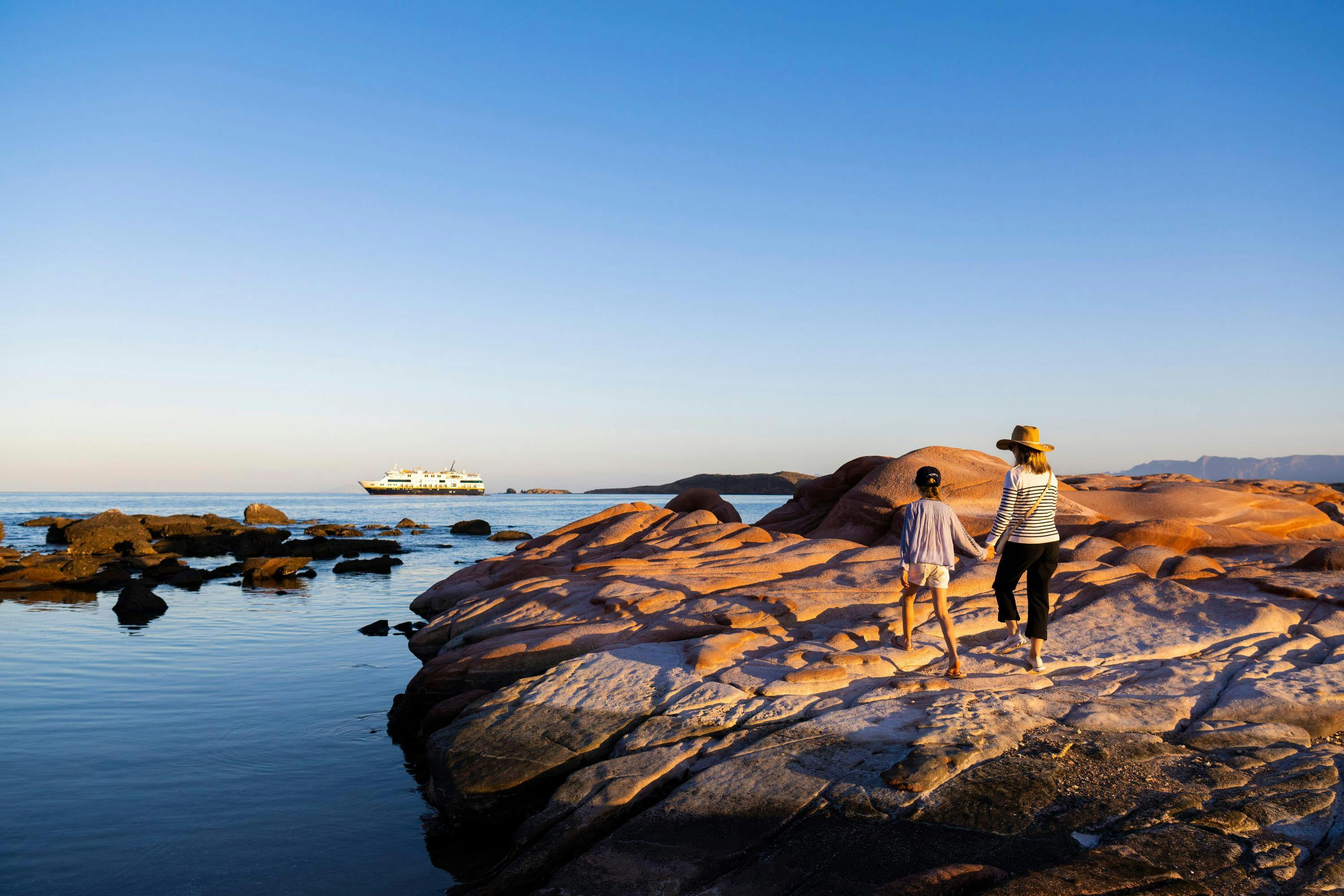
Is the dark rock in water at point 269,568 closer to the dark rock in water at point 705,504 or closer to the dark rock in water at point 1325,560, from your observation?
the dark rock in water at point 705,504

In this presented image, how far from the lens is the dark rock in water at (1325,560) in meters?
11.5

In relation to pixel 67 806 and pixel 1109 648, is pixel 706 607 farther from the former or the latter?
pixel 67 806

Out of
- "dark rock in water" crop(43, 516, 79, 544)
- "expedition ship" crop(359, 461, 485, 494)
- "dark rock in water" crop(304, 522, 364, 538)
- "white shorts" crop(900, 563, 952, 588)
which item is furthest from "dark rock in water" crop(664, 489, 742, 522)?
"expedition ship" crop(359, 461, 485, 494)

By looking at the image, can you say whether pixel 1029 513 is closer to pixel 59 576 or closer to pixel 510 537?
pixel 59 576

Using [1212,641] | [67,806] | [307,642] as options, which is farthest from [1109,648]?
[307,642]

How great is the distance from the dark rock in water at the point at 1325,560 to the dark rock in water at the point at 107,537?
133ft

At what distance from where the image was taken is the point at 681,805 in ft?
19.1

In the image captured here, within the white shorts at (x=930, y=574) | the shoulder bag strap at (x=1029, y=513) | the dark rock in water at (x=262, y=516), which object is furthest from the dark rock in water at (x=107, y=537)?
the shoulder bag strap at (x=1029, y=513)

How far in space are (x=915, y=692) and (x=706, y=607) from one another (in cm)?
365

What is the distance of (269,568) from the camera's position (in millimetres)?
28281

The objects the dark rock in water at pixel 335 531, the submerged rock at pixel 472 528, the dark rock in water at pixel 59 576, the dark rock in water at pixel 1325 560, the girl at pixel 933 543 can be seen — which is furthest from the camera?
the submerged rock at pixel 472 528

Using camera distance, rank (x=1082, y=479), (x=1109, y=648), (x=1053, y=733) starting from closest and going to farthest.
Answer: (x=1053, y=733) → (x=1109, y=648) → (x=1082, y=479)

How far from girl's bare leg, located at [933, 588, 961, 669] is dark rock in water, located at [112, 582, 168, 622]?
18.7 meters

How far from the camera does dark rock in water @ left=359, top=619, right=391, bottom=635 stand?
18.0m
